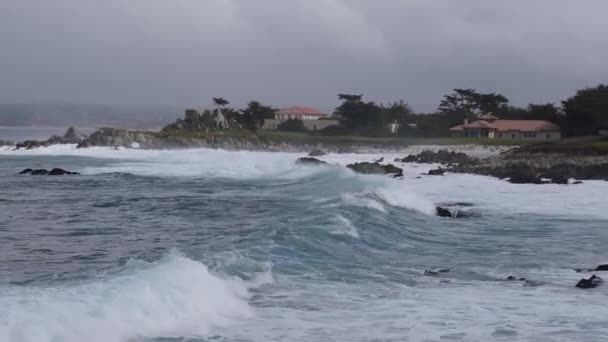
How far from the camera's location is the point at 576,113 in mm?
74500

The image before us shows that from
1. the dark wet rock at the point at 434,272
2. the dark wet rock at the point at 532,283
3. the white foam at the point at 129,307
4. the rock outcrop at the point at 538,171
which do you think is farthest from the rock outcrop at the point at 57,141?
the dark wet rock at the point at 532,283

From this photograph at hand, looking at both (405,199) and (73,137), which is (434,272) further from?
(73,137)

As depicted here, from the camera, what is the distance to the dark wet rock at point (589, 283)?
516 inches

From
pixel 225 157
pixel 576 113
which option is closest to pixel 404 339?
pixel 225 157

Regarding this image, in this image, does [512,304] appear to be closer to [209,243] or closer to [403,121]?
[209,243]

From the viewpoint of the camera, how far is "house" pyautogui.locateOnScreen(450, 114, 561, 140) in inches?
3199

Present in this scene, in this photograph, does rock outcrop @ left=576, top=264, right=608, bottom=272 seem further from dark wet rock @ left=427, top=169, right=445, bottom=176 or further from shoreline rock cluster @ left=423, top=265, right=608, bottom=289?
dark wet rock @ left=427, top=169, right=445, bottom=176

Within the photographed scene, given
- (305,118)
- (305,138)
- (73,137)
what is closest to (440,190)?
(305,138)

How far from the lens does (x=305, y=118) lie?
388 feet

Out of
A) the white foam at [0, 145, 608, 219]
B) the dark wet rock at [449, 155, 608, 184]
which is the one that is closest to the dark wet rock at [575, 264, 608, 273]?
the white foam at [0, 145, 608, 219]

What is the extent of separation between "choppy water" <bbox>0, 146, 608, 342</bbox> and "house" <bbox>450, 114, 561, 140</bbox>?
52.7 meters

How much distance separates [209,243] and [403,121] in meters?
90.3

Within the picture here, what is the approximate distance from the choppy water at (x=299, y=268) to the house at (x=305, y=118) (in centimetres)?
7787

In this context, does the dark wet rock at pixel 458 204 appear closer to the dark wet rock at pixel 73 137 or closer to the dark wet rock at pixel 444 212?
the dark wet rock at pixel 444 212
